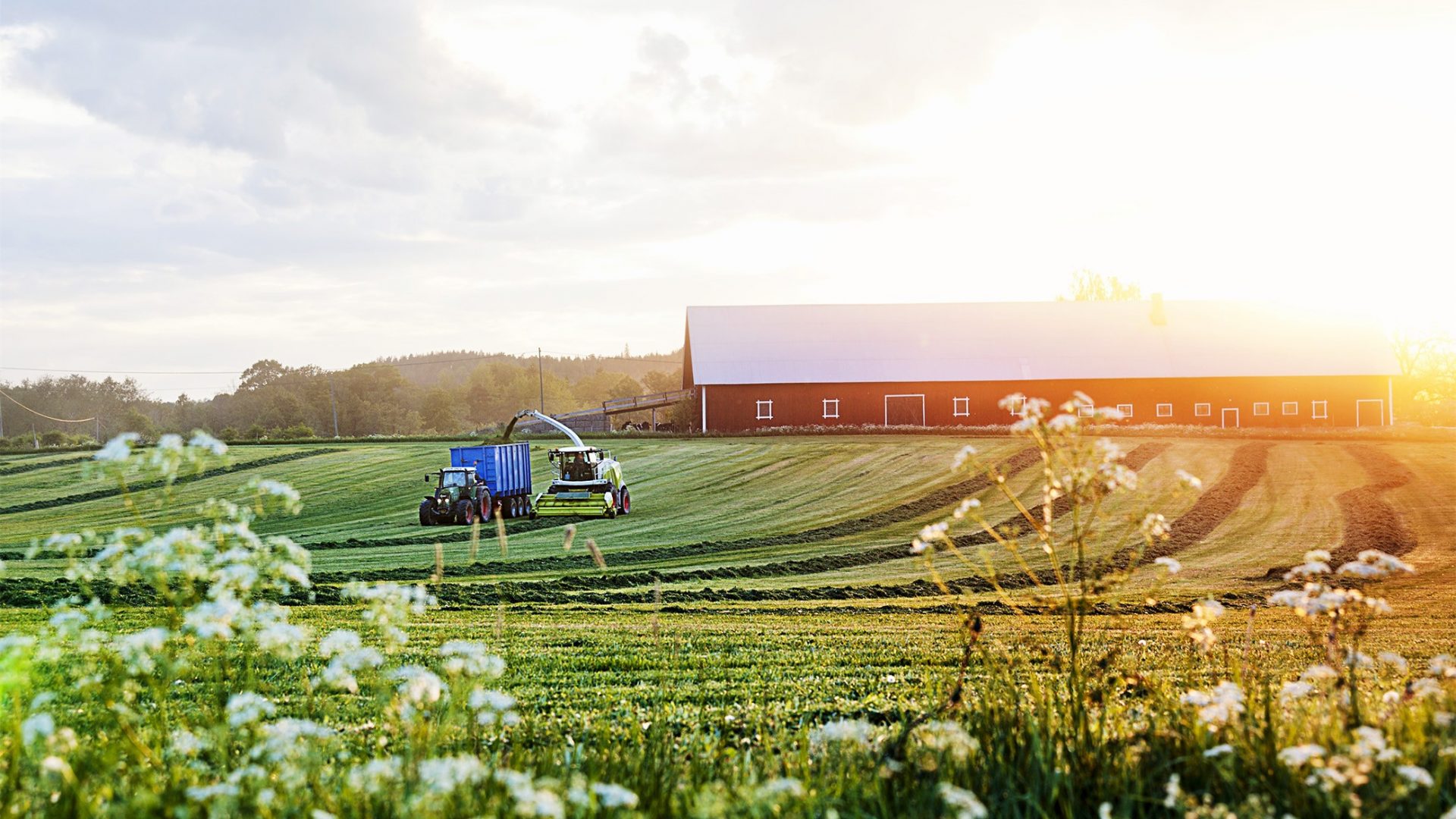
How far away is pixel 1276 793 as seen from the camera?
13.0 ft

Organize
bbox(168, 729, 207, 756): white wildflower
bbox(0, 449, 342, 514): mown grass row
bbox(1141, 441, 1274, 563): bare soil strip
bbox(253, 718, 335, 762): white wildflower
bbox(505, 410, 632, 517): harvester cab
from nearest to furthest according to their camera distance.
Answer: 1. bbox(253, 718, 335, 762): white wildflower
2. bbox(168, 729, 207, 756): white wildflower
3. bbox(1141, 441, 1274, 563): bare soil strip
4. bbox(505, 410, 632, 517): harvester cab
5. bbox(0, 449, 342, 514): mown grass row

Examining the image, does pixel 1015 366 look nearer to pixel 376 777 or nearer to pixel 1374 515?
pixel 1374 515

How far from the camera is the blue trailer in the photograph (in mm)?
22297

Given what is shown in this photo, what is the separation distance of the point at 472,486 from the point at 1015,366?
2370 cm

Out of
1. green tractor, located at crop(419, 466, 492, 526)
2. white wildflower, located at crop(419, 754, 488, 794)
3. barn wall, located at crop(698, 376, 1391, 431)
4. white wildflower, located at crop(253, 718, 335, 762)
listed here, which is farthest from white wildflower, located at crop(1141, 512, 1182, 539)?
barn wall, located at crop(698, 376, 1391, 431)

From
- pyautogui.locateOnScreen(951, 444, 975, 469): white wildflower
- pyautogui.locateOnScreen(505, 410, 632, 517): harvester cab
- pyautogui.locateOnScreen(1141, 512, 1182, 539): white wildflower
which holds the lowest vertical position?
pyautogui.locateOnScreen(505, 410, 632, 517): harvester cab

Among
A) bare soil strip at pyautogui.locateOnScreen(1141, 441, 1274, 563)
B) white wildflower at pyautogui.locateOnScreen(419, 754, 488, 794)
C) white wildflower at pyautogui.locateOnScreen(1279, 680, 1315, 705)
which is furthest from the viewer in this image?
bare soil strip at pyautogui.locateOnScreen(1141, 441, 1274, 563)

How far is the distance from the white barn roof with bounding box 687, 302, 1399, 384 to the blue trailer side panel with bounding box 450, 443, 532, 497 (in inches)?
609

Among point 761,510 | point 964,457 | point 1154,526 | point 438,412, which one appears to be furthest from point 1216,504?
point 438,412

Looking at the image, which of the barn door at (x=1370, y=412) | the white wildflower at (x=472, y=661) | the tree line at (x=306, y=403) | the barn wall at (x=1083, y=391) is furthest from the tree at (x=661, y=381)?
the white wildflower at (x=472, y=661)

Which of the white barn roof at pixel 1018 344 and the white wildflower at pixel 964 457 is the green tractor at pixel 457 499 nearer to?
the white barn roof at pixel 1018 344

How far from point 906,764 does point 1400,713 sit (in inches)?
93.6

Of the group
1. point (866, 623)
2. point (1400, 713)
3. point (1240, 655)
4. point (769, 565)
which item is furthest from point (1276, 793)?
point (769, 565)

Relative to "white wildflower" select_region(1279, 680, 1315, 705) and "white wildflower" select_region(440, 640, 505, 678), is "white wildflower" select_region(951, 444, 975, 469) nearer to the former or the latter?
"white wildflower" select_region(1279, 680, 1315, 705)
